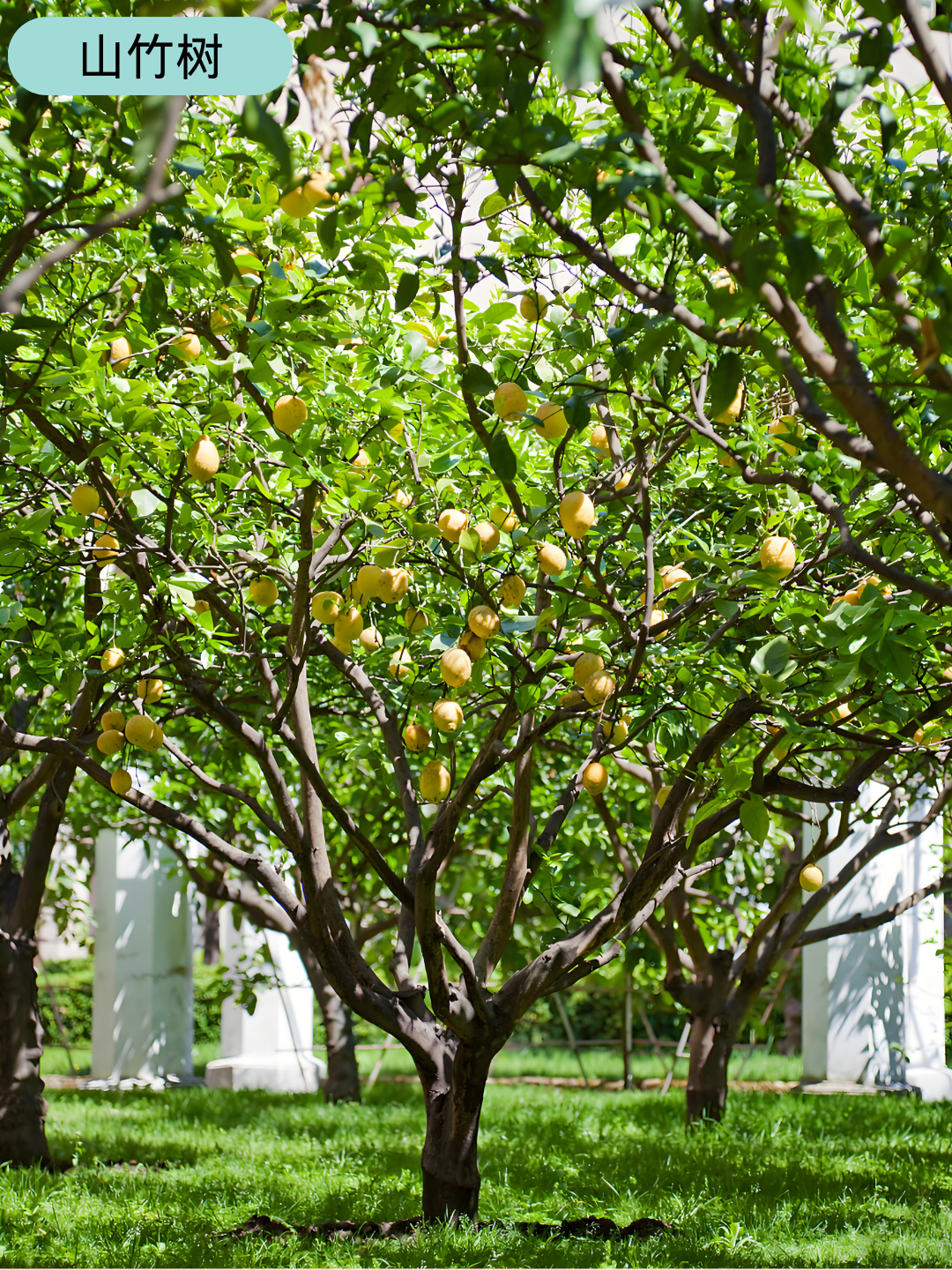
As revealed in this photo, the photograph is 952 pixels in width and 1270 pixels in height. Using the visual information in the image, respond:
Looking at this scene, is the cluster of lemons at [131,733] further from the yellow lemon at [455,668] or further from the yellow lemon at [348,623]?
the yellow lemon at [455,668]

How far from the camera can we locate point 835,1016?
852 centimetres

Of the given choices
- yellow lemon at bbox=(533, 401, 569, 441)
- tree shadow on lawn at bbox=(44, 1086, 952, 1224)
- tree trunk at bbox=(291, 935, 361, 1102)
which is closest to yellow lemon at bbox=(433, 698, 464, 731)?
yellow lemon at bbox=(533, 401, 569, 441)

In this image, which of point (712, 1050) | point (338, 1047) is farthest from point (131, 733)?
point (338, 1047)

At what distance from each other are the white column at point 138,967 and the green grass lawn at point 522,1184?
2258 millimetres

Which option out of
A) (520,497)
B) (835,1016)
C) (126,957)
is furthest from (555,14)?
(126,957)

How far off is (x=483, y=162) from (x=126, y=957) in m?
9.59

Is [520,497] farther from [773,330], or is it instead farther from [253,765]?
[253,765]

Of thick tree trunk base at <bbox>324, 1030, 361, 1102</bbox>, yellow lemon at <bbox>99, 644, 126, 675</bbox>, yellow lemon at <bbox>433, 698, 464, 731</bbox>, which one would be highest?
yellow lemon at <bbox>99, 644, 126, 675</bbox>

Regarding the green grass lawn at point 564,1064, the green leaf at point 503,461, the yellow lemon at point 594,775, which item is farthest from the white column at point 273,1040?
the green leaf at point 503,461

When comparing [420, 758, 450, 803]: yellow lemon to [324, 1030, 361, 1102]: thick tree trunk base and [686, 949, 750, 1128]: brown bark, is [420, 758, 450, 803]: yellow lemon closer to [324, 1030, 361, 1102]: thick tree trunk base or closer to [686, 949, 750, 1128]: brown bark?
[686, 949, 750, 1128]: brown bark

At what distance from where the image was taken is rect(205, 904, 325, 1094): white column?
9539 mm

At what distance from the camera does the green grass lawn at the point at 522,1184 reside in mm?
3570

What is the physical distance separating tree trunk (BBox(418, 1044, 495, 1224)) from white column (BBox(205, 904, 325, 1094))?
6.01m

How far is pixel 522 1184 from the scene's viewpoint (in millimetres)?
4805
